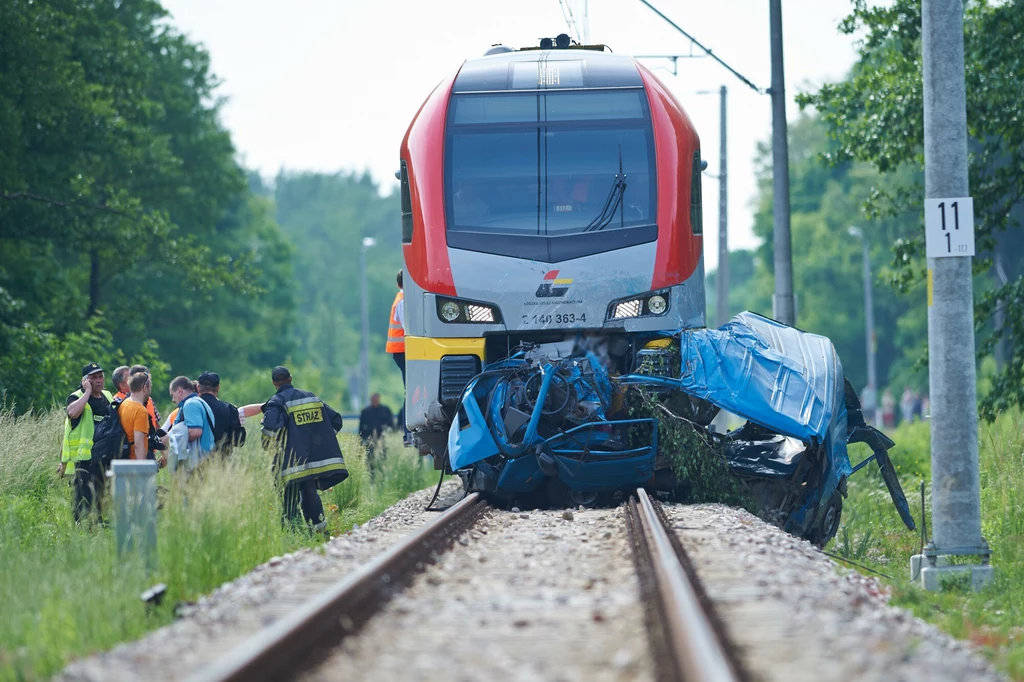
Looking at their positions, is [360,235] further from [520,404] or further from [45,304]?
[520,404]

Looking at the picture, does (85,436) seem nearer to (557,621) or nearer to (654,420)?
(654,420)

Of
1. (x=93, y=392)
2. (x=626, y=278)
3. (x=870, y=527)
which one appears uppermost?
(x=626, y=278)

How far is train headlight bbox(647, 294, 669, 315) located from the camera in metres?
11.7

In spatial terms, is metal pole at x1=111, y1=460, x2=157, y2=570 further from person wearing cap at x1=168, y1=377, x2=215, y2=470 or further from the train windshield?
the train windshield

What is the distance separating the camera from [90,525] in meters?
10.9

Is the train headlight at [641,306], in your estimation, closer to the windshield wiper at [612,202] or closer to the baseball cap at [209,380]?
the windshield wiper at [612,202]

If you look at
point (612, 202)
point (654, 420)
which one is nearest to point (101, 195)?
point (612, 202)

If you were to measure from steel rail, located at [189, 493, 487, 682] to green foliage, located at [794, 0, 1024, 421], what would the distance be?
435 inches

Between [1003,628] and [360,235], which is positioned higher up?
[360,235]

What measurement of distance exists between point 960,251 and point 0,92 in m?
17.9

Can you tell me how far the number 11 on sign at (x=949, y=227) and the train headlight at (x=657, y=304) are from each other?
282 cm

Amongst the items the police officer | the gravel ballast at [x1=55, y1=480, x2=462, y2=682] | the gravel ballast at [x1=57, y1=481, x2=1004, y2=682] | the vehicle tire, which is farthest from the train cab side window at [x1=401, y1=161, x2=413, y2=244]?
the vehicle tire

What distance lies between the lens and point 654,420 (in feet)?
36.1

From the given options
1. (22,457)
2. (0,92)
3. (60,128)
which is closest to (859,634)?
(22,457)
